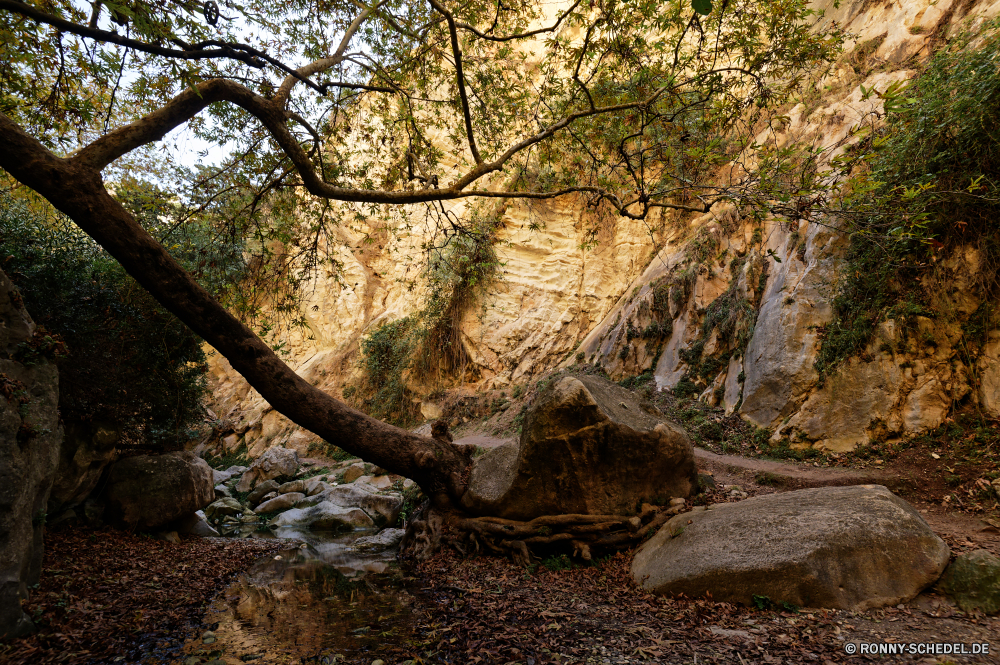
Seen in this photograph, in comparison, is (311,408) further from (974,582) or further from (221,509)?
(974,582)

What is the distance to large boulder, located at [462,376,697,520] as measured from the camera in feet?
18.8

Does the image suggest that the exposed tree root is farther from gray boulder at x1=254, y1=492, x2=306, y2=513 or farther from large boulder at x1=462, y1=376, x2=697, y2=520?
gray boulder at x1=254, y1=492, x2=306, y2=513

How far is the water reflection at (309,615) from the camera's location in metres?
3.67

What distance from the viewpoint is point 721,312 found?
12.1 meters

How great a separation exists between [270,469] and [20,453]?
11.2m

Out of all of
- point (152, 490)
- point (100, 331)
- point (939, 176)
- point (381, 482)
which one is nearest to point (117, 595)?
point (152, 490)

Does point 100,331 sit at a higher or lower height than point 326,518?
higher

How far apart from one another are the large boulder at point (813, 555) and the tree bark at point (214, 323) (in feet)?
10.6

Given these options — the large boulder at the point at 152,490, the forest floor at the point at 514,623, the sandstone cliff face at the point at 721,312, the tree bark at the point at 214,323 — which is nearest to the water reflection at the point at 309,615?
the forest floor at the point at 514,623

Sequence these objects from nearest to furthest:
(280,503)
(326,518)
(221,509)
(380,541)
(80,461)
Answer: (80,461) → (380,541) → (326,518) → (221,509) → (280,503)

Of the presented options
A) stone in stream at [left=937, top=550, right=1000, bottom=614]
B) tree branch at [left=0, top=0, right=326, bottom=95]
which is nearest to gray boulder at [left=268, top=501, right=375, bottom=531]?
tree branch at [left=0, top=0, right=326, bottom=95]

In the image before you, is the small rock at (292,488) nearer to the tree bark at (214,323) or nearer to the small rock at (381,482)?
the small rock at (381,482)

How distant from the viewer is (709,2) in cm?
176

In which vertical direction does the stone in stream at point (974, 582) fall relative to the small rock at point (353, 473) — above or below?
below
